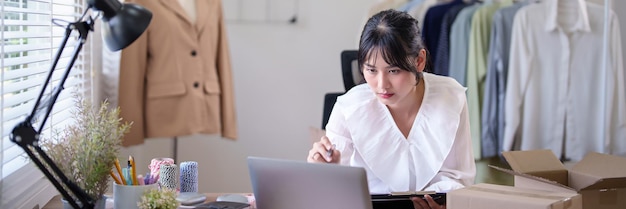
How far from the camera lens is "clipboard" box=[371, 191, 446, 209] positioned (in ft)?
6.08

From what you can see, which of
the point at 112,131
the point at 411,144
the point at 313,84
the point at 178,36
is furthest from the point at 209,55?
the point at 112,131

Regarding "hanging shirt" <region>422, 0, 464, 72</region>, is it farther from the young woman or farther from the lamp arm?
the lamp arm

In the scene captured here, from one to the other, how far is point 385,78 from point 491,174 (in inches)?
73.7

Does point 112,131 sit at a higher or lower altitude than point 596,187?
higher

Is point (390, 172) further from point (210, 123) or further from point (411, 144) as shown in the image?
point (210, 123)

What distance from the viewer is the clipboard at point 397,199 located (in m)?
1.85

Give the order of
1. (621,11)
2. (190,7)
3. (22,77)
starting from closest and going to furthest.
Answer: (22,77), (190,7), (621,11)

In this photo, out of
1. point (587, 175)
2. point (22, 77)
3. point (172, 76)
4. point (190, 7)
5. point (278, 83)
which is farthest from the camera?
point (278, 83)

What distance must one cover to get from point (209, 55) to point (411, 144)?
5.38 feet

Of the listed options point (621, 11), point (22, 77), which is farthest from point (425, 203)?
point (621, 11)

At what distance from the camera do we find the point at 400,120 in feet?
7.55

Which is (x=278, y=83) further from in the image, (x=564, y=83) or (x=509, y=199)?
(x=509, y=199)

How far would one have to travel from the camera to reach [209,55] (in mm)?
3697

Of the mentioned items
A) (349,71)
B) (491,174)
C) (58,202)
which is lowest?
(491,174)
